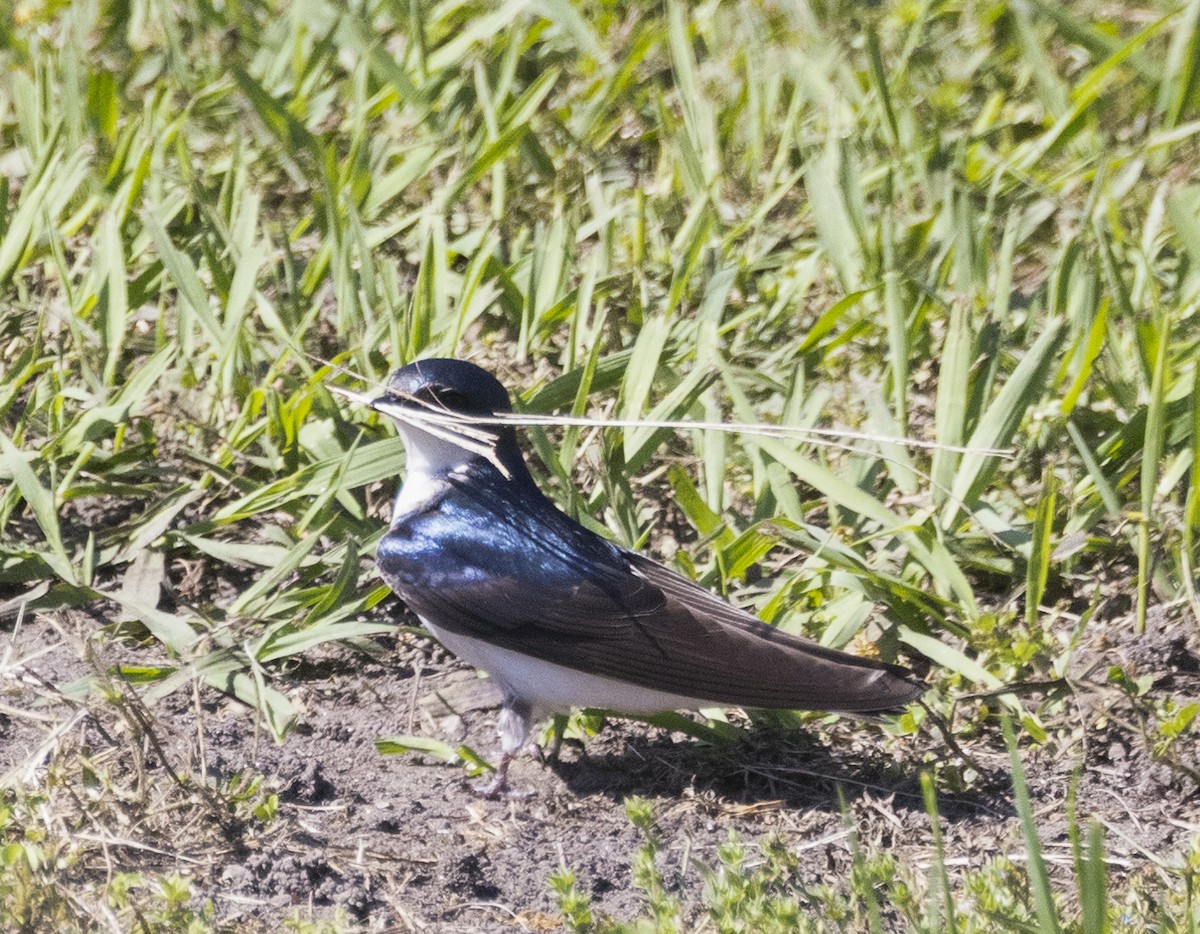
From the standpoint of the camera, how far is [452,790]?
3482mm

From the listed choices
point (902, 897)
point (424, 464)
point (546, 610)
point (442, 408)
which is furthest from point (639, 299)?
point (902, 897)

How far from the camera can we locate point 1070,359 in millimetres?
4160

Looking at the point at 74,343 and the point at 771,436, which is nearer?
the point at 771,436

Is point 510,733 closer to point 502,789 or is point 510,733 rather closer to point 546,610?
point 502,789

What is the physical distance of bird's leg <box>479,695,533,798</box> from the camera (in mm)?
3471

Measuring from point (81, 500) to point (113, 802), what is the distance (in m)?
1.41

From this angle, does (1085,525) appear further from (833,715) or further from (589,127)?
(589,127)

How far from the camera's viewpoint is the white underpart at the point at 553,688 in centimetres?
344

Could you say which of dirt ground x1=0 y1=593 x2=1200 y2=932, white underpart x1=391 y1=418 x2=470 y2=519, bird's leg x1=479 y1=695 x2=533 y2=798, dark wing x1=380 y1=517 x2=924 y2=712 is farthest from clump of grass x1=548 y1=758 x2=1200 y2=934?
white underpart x1=391 y1=418 x2=470 y2=519

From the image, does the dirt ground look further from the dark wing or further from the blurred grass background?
the dark wing

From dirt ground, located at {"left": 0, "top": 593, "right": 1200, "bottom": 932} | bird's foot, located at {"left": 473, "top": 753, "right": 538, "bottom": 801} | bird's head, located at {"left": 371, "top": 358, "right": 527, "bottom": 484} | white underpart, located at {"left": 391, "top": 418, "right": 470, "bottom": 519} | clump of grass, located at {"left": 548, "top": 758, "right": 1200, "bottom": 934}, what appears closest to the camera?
clump of grass, located at {"left": 548, "top": 758, "right": 1200, "bottom": 934}

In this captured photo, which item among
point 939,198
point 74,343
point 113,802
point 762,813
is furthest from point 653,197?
point 113,802

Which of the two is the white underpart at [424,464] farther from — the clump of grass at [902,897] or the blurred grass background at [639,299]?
the clump of grass at [902,897]

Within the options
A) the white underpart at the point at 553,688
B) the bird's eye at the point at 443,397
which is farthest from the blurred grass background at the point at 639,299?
the white underpart at the point at 553,688
